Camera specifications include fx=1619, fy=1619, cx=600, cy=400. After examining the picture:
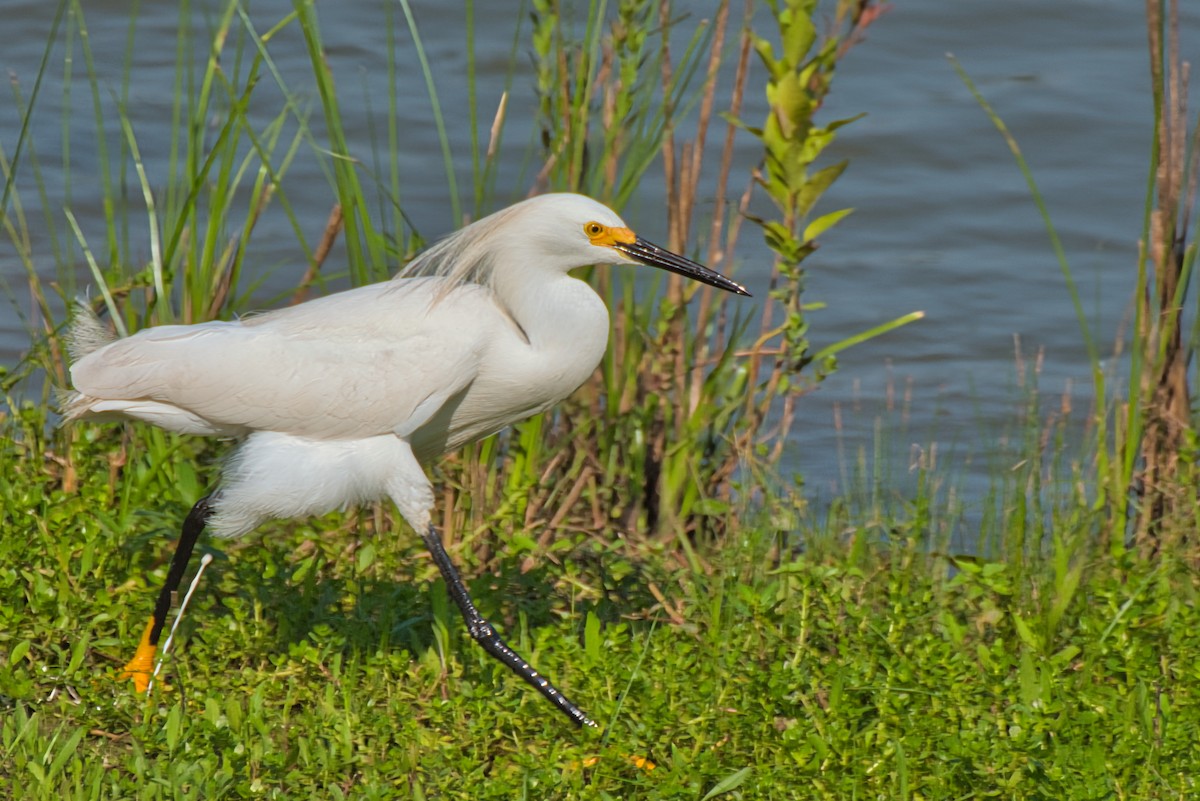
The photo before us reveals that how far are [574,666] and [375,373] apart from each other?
875mm

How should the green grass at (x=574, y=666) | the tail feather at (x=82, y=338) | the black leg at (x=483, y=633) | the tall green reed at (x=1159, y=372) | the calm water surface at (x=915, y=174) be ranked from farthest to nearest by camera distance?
the calm water surface at (x=915, y=174), the tall green reed at (x=1159, y=372), the tail feather at (x=82, y=338), the black leg at (x=483, y=633), the green grass at (x=574, y=666)

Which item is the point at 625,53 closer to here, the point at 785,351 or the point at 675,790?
the point at 785,351

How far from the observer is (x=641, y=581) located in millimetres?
4512

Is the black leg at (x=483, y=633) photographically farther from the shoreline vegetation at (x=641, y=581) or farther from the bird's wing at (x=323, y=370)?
the bird's wing at (x=323, y=370)

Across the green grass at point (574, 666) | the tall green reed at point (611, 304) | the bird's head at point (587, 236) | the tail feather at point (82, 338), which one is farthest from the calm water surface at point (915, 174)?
the tail feather at point (82, 338)

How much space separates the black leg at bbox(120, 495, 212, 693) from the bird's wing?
0.88 ft

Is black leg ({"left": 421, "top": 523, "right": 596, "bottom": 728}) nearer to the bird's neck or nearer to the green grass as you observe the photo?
the green grass

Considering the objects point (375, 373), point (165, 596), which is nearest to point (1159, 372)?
point (375, 373)

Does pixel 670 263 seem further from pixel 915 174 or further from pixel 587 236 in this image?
pixel 915 174

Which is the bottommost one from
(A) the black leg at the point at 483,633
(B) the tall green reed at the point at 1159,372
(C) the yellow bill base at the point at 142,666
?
(C) the yellow bill base at the point at 142,666

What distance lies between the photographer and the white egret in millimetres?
4012

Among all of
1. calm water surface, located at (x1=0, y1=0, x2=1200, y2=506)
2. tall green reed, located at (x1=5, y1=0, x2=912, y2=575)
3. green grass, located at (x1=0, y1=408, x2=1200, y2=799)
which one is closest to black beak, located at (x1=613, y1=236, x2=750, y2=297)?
tall green reed, located at (x1=5, y1=0, x2=912, y2=575)

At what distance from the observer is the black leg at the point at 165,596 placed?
13.0 ft

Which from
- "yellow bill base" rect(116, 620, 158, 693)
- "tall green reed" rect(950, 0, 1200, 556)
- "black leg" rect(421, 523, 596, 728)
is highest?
"tall green reed" rect(950, 0, 1200, 556)
